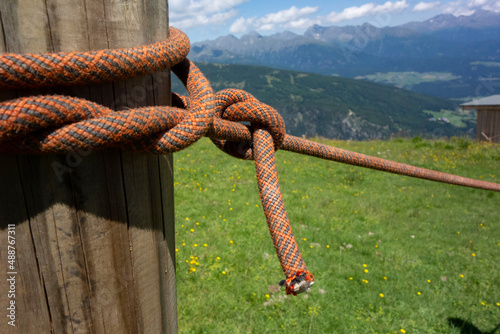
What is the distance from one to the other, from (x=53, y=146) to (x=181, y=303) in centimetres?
342

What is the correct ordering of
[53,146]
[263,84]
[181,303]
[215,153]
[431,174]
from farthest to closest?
[263,84] → [215,153] → [181,303] → [431,174] → [53,146]

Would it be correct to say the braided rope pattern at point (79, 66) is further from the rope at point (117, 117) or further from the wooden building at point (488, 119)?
the wooden building at point (488, 119)

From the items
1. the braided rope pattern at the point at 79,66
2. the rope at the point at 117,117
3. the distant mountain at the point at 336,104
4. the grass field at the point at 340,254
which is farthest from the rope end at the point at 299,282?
the distant mountain at the point at 336,104

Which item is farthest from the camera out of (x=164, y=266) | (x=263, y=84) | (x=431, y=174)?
(x=263, y=84)

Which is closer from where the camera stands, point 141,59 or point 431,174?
point 141,59

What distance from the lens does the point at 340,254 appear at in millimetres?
4996

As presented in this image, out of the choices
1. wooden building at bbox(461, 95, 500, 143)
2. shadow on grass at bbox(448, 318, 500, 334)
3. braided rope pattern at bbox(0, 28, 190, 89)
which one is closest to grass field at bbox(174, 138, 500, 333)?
shadow on grass at bbox(448, 318, 500, 334)

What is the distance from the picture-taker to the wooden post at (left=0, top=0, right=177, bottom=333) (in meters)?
0.72

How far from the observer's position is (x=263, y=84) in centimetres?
16850

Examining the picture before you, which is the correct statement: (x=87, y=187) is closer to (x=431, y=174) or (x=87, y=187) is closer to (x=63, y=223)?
(x=63, y=223)

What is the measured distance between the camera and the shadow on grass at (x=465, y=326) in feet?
12.4

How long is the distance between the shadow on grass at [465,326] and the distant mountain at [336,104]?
105m

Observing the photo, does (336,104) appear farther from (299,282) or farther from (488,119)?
(299,282)

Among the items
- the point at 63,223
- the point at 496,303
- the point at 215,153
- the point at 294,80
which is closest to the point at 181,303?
the point at 63,223
